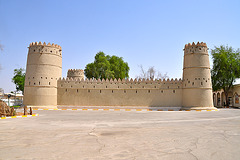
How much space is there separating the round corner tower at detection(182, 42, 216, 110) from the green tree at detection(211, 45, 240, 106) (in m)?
6.75

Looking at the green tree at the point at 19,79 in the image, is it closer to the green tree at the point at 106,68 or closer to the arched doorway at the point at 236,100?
the green tree at the point at 106,68

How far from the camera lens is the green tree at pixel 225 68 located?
2797 cm

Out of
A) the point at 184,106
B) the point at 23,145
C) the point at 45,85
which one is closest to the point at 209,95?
the point at 184,106

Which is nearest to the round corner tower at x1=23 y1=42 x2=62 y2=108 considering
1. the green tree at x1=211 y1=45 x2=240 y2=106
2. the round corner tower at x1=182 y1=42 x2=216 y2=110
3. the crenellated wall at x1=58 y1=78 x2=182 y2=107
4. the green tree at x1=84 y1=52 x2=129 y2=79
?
the crenellated wall at x1=58 y1=78 x2=182 y2=107

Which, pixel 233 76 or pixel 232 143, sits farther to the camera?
pixel 233 76

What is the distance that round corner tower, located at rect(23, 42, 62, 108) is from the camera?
22.4 meters

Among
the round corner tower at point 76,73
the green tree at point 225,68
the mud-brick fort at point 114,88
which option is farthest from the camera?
the round corner tower at point 76,73

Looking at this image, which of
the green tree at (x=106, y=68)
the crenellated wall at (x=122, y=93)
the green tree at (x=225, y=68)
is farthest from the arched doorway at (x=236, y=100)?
the green tree at (x=106, y=68)

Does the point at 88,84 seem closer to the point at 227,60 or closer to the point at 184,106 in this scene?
the point at 184,106

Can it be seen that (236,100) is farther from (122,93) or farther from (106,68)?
(106,68)

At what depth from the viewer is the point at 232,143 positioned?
5.75 metres

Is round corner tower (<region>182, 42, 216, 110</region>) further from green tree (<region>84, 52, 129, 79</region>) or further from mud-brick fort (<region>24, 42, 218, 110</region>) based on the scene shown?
green tree (<region>84, 52, 129, 79</region>)

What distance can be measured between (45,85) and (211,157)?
2081 cm

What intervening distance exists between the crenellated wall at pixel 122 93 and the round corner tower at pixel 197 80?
92 cm
